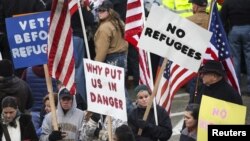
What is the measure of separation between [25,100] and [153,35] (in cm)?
226

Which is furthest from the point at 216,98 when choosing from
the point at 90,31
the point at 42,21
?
the point at 90,31

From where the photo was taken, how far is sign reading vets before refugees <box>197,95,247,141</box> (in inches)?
406

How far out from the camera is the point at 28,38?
12148 mm

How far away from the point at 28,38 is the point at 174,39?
1805mm

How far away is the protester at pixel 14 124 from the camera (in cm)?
1143

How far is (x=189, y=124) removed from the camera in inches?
428

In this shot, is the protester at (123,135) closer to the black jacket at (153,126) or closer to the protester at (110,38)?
the black jacket at (153,126)

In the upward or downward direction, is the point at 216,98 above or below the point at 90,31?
below

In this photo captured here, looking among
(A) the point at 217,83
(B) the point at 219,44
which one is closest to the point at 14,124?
(A) the point at 217,83

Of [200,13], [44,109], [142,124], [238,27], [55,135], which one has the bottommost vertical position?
[55,135]

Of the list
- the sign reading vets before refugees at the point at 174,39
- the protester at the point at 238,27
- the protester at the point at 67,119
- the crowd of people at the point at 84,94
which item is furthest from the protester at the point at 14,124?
the protester at the point at 238,27

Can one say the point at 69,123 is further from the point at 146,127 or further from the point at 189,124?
the point at 189,124

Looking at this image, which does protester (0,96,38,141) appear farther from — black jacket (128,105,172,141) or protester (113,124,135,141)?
protester (113,124,135,141)

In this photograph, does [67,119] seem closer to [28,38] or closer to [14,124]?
[14,124]
